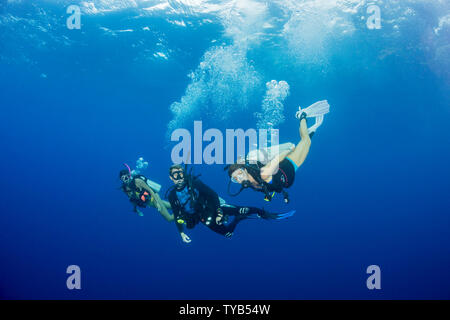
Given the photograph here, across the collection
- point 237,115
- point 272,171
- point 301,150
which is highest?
point 237,115

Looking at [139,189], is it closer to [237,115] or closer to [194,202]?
[194,202]

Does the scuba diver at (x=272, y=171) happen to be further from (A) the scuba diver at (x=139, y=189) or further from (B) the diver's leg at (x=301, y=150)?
(A) the scuba diver at (x=139, y=189)

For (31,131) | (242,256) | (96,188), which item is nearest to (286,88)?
(242,256)

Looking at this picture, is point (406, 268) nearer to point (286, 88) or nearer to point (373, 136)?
point (373, 136)

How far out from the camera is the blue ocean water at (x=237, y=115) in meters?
13.6

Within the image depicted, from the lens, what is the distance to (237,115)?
25.5 metres

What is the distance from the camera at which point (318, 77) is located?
64.6ft

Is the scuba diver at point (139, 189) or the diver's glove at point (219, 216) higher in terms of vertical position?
the scuba diver at point (139, 189)

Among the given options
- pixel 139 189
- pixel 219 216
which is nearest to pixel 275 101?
pixel 139 189

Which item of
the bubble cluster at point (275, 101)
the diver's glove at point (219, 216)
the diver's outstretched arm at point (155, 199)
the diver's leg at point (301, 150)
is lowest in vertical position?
the diver's glove at point (219, 216)

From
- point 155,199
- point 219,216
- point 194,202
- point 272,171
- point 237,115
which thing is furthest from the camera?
point 237,115

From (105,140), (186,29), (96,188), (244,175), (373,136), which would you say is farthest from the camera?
(96,188)

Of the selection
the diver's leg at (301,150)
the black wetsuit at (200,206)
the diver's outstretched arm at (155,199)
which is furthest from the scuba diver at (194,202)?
the diver's leg at (301,150)
